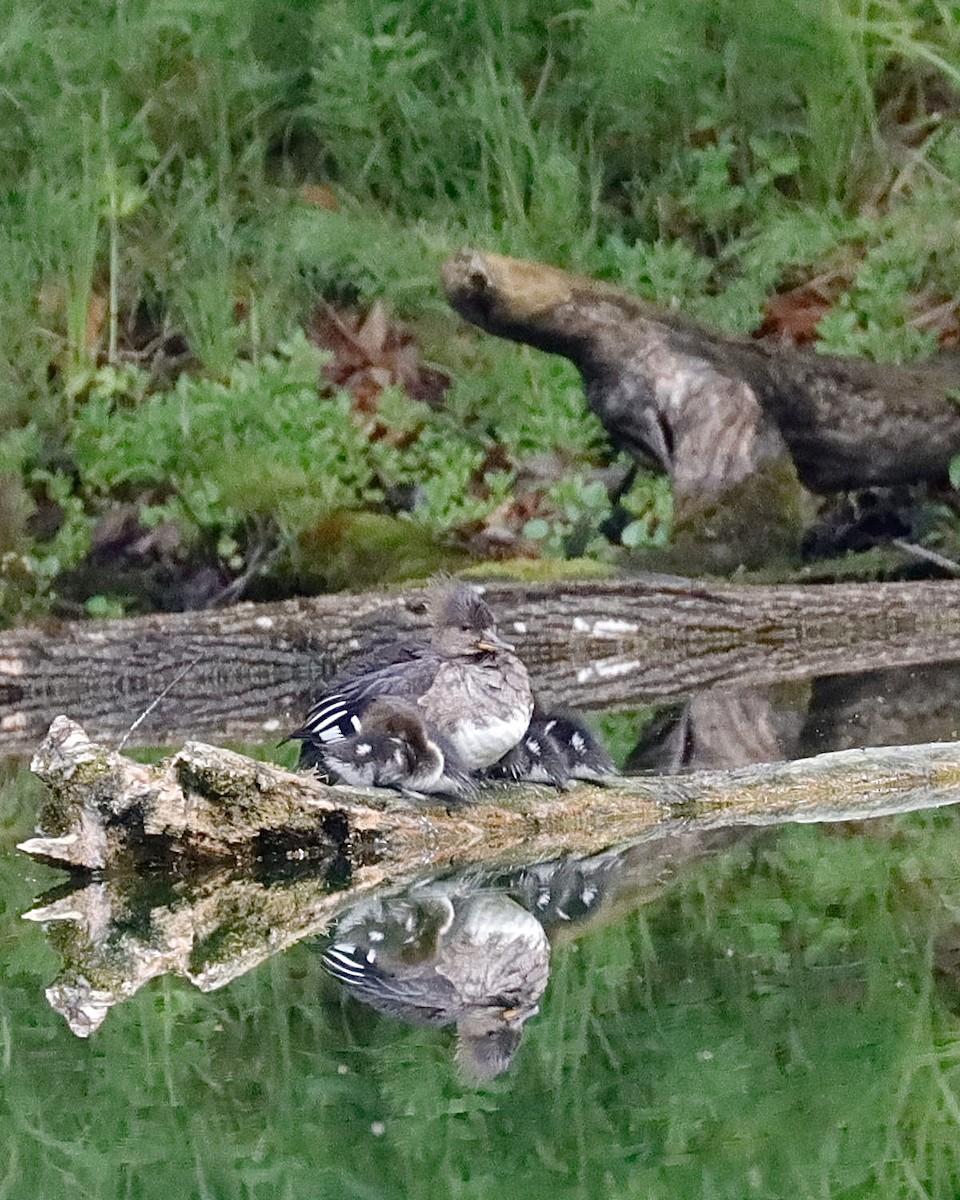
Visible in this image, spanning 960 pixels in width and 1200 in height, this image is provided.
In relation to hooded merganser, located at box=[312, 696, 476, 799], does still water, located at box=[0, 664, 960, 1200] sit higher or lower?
higher

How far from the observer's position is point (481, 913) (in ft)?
10.5

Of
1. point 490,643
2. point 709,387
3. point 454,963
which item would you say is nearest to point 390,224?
point 709,387

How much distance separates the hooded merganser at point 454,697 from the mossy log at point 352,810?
0.46ft

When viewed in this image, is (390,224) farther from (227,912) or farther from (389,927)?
(389,927)

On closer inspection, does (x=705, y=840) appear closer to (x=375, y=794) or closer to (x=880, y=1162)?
(x=375, y=794)

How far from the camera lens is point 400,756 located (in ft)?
12.3

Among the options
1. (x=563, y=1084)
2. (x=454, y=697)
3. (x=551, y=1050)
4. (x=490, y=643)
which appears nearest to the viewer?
(x=563, y=1084)

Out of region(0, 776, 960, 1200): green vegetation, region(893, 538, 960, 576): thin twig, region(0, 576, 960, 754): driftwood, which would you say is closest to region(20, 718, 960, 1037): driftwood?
region(0, 776, 960, 1200): green vegetation

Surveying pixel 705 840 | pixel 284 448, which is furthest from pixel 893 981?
pixel 284 448

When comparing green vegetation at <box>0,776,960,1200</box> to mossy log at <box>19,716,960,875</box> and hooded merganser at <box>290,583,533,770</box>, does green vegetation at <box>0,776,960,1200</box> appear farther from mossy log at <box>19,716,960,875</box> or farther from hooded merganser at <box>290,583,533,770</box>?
hooded merganser at <box>290,583,533,770</box>

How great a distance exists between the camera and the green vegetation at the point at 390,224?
8.19m

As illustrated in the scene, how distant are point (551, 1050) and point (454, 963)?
1.47ft

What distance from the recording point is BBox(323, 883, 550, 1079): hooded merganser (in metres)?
2.60

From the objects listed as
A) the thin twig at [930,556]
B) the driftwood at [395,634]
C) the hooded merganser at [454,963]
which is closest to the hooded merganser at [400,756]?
the hooded merganser at [454,963]
